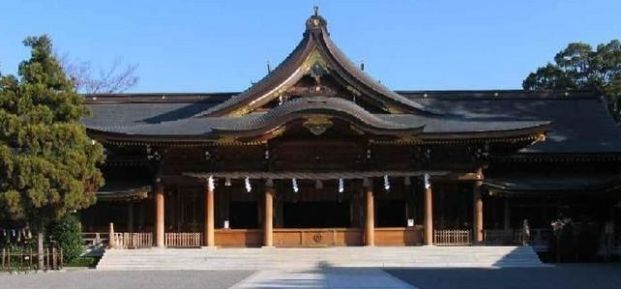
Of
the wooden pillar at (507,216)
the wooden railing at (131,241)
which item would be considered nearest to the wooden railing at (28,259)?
the wooden railing at (131,241)

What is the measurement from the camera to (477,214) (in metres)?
29.9

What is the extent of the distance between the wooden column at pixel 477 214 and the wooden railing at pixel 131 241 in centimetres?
1184

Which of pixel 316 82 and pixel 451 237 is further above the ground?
pixel 316 82

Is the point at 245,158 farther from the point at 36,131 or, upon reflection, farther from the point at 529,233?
the point at 529,233

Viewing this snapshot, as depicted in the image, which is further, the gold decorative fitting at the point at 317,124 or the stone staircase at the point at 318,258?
the gold decorative fitting at the point at 317,124

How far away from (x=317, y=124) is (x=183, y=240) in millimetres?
6633

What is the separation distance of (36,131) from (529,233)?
1723cm

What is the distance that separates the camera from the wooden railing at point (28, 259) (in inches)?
1014

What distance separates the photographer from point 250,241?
30109 mm

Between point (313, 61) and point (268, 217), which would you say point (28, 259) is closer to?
point (268, 217)

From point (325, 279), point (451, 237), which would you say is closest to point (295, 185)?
point (451, 237)

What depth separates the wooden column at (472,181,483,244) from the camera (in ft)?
97.5

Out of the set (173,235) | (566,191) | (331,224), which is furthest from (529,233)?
(173,235)

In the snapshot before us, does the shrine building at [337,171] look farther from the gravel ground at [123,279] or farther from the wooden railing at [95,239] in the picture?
the gravel ground at [123,279]
